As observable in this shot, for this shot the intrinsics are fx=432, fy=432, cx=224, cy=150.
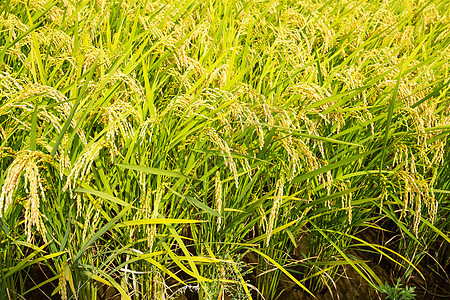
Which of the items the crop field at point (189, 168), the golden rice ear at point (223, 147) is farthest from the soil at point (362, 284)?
the golden rice ear at point (223, 147)

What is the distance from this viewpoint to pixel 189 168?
1.80 m

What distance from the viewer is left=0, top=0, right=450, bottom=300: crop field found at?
5.39 ft

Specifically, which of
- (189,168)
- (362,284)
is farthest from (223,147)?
(362,284)

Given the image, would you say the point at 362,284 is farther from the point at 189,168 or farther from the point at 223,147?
the point at 223,147

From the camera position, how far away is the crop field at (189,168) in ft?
5.39

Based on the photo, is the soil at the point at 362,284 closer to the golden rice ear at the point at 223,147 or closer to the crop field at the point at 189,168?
the crop field at the point at 189,168

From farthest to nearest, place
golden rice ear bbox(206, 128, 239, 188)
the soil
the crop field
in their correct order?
the soil
the crop field
golden rice ear bbox(206, 128, 239, 188)

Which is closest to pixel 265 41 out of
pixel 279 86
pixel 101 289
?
pixel 279 86

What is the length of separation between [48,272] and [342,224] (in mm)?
1482

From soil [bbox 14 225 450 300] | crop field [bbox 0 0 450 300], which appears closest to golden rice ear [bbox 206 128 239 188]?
crop field [bbox 0 0 450 300]

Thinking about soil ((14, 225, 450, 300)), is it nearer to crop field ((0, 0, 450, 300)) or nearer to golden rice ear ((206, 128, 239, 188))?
crop field ((0, 0, 450, 300))

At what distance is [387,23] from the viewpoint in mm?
A: 3338

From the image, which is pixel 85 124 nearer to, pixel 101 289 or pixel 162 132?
pixel 162 132

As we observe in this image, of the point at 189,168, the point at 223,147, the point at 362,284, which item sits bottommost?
the point at 362,284
